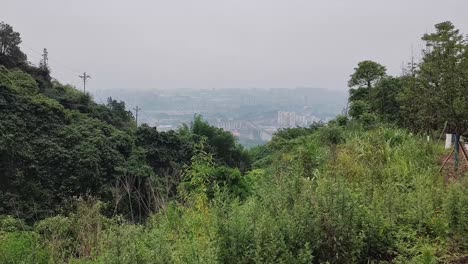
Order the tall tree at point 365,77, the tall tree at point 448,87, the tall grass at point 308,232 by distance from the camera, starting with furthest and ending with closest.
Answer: the tall tree at point 365,77 < the tall tree at point 448,87 < the tall grass at point 308,232

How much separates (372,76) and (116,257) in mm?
25532

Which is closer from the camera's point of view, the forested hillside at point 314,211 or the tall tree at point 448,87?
the forested hillside at point 314,211

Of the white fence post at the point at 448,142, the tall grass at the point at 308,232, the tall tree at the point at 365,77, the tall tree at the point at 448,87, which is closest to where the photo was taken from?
the tall grass at the point at 308,232

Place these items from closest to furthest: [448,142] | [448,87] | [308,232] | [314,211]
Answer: [308,232]
[314,211]
[448,87]
[448,142]

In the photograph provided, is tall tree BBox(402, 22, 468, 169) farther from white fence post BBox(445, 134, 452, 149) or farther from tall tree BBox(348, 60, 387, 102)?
tall tree BBox(348, 60, 387, 102)

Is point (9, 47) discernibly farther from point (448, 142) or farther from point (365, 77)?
point (448, 142)

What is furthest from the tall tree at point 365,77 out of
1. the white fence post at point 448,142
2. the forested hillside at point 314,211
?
the white fence post at point 448,142

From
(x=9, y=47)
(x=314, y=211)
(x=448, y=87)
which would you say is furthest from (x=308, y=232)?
(x=9, y=47)

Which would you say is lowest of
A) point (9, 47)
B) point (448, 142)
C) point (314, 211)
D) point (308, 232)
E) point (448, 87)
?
point (308, 232)

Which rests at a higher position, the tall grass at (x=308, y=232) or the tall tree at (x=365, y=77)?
the tall tree at (x=365, y=77)

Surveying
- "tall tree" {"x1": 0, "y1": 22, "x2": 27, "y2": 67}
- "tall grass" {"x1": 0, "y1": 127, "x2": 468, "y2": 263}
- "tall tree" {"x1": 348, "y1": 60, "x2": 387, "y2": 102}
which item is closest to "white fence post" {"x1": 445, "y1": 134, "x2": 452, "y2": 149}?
"tall grass" {"x1": 0, "y1": 127, "x2": 468, "y2": 263}

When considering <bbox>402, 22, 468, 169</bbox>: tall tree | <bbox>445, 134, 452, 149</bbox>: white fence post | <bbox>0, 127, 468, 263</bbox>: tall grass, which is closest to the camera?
<bbox>0, 127, 468, 263</bbox>: tall grass

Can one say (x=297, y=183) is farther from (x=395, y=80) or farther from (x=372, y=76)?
(x=372, y=76)

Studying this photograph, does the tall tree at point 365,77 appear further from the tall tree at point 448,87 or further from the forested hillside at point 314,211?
the tall tree at point 448,87
